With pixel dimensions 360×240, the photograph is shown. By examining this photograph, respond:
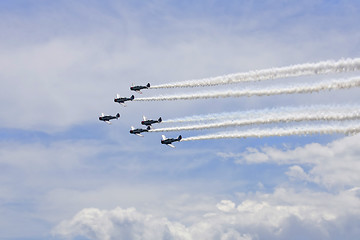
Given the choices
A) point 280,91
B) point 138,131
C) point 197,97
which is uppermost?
point 138,131

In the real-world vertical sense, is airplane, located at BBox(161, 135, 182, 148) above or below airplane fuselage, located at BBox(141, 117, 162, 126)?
below

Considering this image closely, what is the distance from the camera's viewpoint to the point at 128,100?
5394 inches

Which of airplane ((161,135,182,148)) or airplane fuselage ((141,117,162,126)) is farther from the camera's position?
airplane fuselage ((141,117,162,126))

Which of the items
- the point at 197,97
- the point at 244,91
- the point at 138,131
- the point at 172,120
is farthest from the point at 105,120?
the point at 244,91

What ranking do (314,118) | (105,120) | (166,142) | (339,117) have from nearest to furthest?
(339,117), (314,118), (166,142), (105,120)

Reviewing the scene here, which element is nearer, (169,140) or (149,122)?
(169,140)

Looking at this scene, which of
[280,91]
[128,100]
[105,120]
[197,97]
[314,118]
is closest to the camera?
[314,118]

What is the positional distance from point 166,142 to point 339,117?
2401 inches

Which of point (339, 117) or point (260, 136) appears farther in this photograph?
point (260, 136)

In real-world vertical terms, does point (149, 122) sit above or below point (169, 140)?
above

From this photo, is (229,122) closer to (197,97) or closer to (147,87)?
(197,97)

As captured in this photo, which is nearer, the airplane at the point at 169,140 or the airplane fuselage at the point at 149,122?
the airplane at the point at 169,140

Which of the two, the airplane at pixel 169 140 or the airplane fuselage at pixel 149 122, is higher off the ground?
the airplane fuselage at pixel 149 122

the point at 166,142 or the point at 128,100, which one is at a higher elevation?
the point at 128,100
